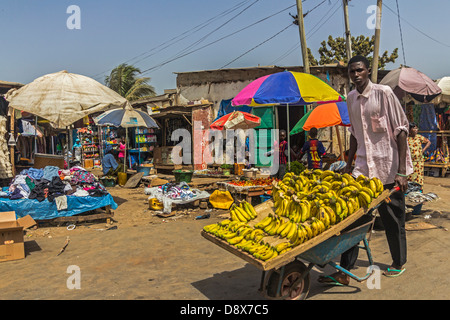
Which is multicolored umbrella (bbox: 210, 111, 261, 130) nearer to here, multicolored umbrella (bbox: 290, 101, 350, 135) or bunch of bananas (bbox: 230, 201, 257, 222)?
multicolored umbrella (bbox: 290, 101, 350, 135)

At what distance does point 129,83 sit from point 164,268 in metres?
24.3

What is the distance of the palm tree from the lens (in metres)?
26.7

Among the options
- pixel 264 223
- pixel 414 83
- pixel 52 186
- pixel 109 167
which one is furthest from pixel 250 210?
pixel 109 167

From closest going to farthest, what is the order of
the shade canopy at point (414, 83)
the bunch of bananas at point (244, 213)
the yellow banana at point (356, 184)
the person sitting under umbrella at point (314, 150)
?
the yellow banana at point (356, 184) < the bunch of bananas at point (244, 213) < the person sitting under umbrella at point (314, 150) < the shade canopy at point (414, 83)

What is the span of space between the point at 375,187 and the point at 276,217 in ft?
3.10

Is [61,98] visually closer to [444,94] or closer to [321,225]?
[321,225]

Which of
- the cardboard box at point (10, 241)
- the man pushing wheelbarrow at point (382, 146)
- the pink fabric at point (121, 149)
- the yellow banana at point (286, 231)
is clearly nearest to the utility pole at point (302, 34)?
the man pushing wheelbarrow at point (382, 146)

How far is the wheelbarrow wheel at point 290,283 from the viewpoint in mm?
3287

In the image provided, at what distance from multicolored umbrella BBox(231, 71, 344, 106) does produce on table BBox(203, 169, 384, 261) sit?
3.23 meters

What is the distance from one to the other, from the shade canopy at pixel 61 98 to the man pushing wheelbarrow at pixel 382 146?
19.6 ft

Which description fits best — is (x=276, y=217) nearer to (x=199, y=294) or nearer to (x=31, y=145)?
(x=199, y=294)

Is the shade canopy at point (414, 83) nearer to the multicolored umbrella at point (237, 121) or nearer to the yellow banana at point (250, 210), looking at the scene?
the multicolored umbrella at point (237, 121)

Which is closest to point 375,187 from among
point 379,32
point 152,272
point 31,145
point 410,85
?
point 152,272
